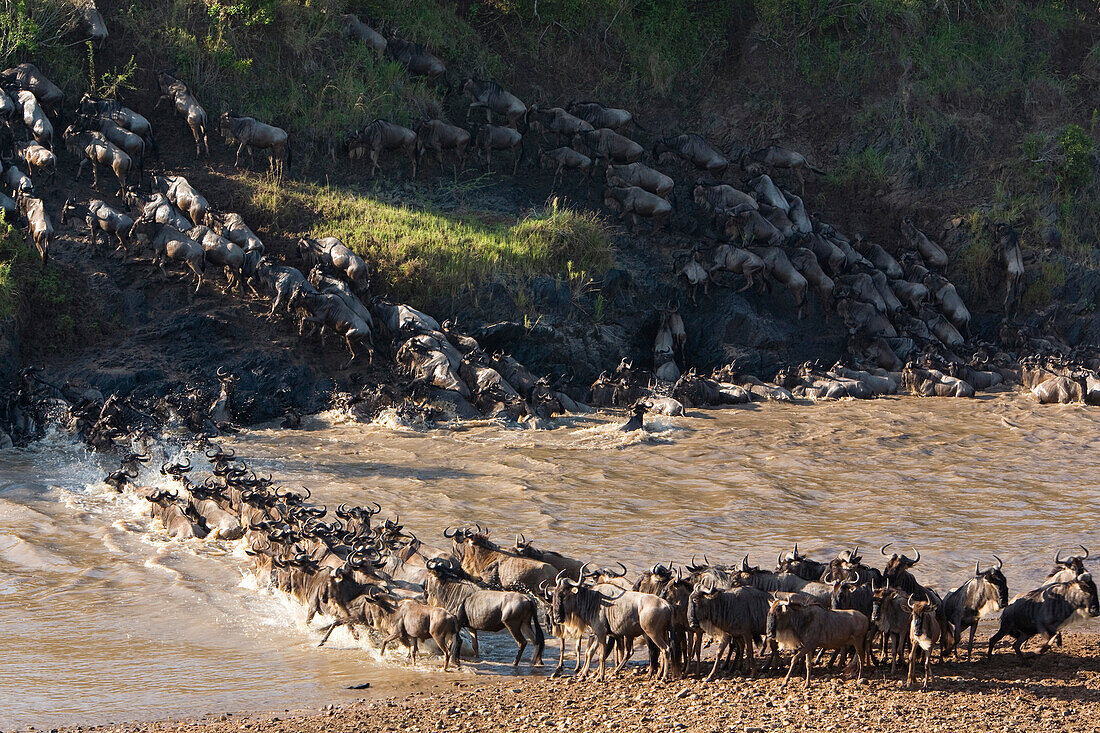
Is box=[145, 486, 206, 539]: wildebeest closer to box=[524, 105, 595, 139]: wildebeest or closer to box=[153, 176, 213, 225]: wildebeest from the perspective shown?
box=[153, 176, 213, 225]: wildebeest

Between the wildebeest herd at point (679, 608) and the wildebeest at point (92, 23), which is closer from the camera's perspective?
the wildebeest herd at point (679, 608)

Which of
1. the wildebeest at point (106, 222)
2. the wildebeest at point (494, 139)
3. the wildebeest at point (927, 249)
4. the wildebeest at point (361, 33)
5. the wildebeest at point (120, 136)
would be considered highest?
the wildebeest at point (361, 33)

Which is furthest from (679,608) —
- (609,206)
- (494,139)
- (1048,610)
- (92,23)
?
(92,23)

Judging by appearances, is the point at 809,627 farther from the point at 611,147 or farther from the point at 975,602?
the point at 611,147

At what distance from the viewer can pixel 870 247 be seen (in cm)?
2333

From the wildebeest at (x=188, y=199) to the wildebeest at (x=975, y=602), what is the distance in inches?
543

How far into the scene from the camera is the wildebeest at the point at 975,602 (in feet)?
25.1

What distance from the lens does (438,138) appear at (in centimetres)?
2155

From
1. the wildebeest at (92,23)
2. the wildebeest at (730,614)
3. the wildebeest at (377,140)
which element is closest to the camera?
the wildebeest at (730,614)

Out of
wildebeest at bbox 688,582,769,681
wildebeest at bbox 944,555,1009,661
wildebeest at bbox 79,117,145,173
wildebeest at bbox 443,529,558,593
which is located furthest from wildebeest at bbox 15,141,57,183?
wildebeest at bbox 944,555,1009,661

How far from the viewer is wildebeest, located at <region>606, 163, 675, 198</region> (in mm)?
21781

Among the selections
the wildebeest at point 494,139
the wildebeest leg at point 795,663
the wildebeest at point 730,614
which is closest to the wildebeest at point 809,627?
the wildebeest leg at point 795,663

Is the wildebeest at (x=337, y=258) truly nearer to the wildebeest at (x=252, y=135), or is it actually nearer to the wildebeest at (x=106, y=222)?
the wildebeest at (x=106, y=222)

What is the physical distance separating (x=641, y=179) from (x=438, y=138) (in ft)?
13.2
